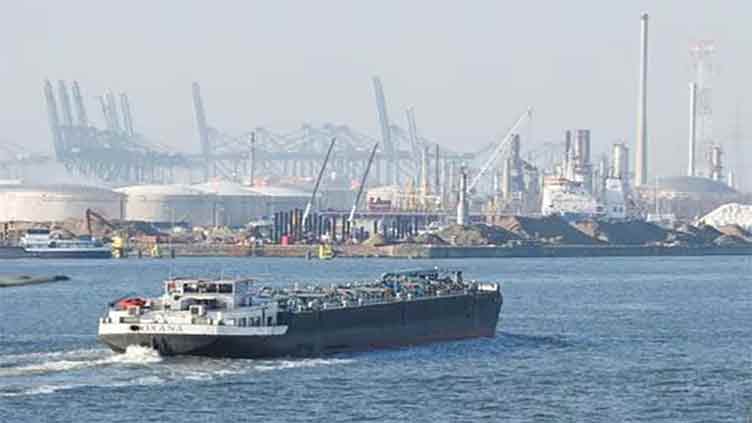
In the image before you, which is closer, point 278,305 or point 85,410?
point 85,410

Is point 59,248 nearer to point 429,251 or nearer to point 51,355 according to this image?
point 429,251

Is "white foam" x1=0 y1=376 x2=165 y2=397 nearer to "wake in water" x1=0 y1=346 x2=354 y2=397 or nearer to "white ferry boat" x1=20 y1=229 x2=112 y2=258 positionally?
"wake in water" x1=0 y1=346 x2=354 y2=397

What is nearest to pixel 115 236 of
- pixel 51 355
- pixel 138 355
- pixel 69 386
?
pixel 51 355

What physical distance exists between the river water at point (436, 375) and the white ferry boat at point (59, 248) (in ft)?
208

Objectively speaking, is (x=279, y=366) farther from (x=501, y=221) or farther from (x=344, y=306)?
(x=501, y=221)

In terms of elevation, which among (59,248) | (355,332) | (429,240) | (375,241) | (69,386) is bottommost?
(69,386)

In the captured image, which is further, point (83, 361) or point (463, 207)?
point (463, 207)

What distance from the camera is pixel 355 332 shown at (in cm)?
5747

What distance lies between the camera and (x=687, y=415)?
43.5m

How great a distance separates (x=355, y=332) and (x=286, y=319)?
13.8ft

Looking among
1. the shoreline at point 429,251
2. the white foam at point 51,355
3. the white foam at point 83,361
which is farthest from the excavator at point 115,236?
the white foam at point 83,361

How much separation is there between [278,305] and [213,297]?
266 centimetres

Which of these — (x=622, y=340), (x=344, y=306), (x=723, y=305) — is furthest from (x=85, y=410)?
(x=723, y=305)

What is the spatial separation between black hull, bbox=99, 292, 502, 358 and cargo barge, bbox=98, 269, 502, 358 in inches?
0.9
